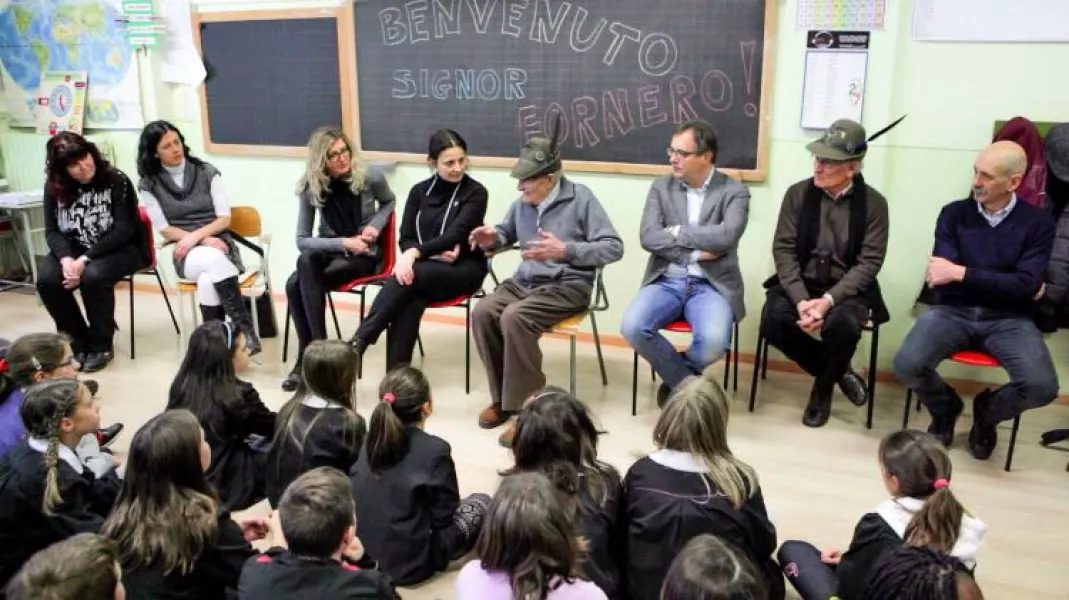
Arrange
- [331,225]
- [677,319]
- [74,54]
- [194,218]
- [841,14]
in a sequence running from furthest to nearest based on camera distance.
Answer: [74,54] → [194,218] → [331,225] → [841,14] → [677,319]

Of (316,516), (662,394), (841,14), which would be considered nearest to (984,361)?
(662,394)

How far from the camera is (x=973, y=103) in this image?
3.64 metres

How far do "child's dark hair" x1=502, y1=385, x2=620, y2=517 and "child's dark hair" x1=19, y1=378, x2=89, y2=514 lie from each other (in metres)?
1.13

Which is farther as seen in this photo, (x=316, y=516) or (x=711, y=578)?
(x=316, y=516)

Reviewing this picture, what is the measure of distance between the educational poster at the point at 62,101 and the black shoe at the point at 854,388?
4738 mm

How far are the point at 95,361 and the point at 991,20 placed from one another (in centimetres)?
428

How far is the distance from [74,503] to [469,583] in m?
1.10

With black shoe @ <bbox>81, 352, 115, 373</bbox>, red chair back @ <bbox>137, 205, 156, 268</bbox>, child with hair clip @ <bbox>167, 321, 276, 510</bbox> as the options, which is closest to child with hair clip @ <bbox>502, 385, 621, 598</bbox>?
child with hair clip @ <bbox>167, 321, 276, 510</bbox>

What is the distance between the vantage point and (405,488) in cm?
231

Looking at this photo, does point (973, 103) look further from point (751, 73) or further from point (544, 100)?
point (544, 100)

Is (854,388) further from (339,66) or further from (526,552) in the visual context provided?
(339,66)

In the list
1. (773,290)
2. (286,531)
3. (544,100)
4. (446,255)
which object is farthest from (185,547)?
(544,100)

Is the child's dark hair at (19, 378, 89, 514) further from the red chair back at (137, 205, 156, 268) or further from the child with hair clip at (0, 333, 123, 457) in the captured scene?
the red chair back at (137, 205, 156, 268)

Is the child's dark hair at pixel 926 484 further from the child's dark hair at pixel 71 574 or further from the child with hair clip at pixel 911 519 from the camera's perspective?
the child's dark hair at pixel 71 574
